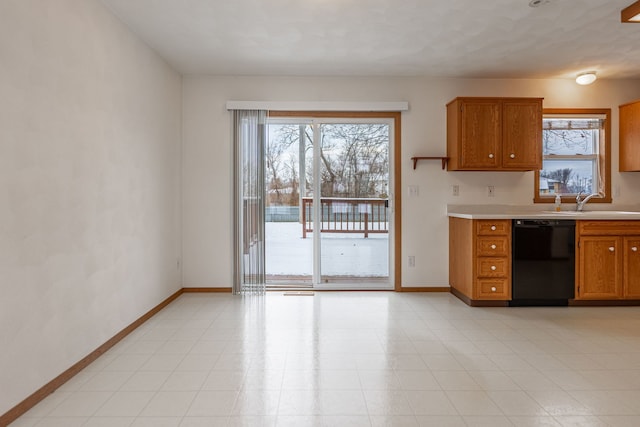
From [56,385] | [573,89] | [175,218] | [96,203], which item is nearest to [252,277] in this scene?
[175,218]

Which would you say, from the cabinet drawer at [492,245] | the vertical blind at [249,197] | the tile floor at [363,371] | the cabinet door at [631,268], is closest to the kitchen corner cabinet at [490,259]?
the cabinet drawer at [492,245]

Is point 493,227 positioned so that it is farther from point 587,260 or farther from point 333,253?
point 333,253

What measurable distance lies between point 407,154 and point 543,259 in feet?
5.84

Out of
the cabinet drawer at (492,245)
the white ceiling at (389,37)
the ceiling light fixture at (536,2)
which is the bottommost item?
the cabinet drawer at (492,245)

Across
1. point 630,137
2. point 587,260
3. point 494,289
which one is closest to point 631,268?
point 587,260

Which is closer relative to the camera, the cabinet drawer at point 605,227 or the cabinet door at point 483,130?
the cabinet drawer at point 605,227

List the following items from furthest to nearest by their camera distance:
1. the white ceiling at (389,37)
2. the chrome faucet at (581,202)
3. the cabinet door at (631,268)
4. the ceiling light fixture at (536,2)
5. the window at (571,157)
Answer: the window at (571,157) → the chrome faucet at (581,202) → the cabinet door at (631,268) → the white ceiling at (389,37) → the ceiling light fixture at (536,2)

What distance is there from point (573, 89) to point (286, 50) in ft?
11.0

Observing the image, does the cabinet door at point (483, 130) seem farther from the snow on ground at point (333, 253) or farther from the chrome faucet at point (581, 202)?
the snow on ground at point (333, 253)

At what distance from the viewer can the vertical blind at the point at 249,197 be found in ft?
15.0

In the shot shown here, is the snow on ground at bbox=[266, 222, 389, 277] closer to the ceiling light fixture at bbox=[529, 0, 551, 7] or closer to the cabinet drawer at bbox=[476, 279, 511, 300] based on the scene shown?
the cabinet drawer at bbox=[476, 279, 511, 300]

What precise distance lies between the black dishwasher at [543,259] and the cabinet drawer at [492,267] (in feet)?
0.28

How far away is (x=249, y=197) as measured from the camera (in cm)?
460

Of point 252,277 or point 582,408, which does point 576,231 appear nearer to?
point 582,408
